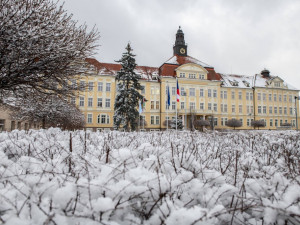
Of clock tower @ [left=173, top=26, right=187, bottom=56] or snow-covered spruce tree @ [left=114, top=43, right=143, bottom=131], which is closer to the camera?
snow-covered spruce tree @ [left=114, top=43, right=143, bottom=131]

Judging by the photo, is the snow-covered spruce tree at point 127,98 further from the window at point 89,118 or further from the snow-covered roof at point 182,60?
the snow-covered roof at point 182,60

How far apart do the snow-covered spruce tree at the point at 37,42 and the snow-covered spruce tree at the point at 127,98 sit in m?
15.5

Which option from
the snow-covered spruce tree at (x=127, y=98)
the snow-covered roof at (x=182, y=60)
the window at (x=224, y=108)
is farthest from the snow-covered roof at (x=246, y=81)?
the snow-covered spruce tree at (x=127, y=98)

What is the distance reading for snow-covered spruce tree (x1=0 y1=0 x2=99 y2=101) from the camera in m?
5.46

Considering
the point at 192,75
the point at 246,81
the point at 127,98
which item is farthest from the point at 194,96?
the point at 127,98

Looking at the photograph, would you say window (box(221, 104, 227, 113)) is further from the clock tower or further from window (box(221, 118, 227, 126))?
the clock tower

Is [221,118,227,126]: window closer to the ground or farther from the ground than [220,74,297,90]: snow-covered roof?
closer to the ground

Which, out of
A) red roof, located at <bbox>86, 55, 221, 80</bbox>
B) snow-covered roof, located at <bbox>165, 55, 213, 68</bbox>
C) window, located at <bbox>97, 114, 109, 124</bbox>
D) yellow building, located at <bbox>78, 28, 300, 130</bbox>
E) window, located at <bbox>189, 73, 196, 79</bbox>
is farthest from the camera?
snow-covered roof, located at <bbox>165, 55, 213, 68</bbox>

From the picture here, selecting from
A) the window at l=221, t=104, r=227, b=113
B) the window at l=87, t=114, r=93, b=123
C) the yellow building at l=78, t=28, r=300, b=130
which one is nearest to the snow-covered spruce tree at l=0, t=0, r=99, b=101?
the yellow building at l=78, t=28, r=300, b=130

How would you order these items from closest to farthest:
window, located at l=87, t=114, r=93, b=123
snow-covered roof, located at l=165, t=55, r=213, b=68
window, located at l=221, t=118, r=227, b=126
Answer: window, located at l=87, t=114, r=93, b=123
snow-covered roof, located at l=165, t=55, r=213, b=68
window, located at l=221, t=118, r=227, b=126

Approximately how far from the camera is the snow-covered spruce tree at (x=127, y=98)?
909 inches

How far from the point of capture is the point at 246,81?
162 ft

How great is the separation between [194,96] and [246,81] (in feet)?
49.1

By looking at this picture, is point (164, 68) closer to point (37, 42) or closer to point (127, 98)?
point (127, 98)
